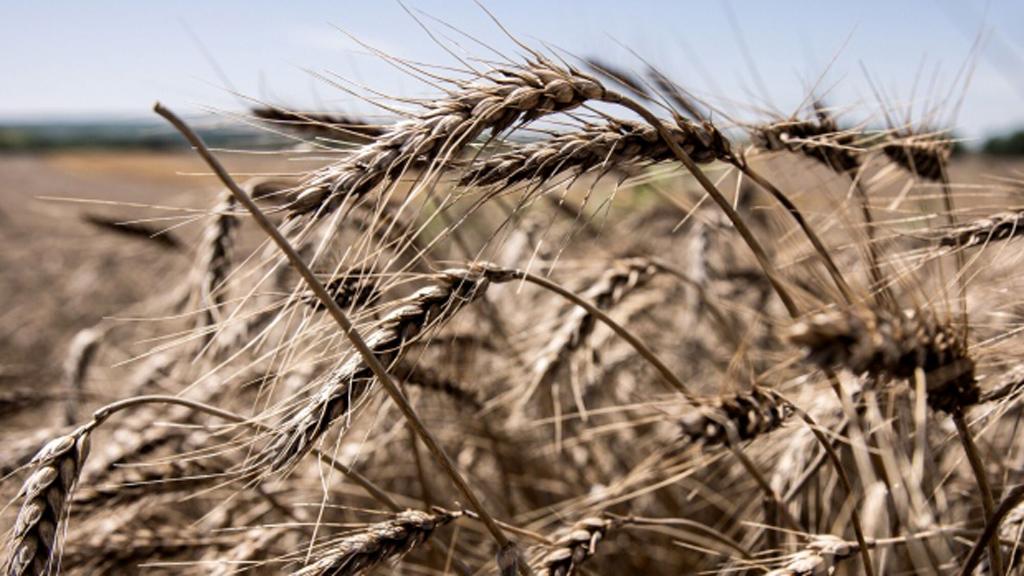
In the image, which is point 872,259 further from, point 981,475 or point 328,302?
point 328,302

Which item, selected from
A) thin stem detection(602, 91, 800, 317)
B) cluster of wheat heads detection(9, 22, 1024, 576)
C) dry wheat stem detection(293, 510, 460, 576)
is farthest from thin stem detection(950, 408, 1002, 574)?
dry wheat stem detection(293, 510, 460, 576)

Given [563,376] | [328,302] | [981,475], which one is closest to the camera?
[328,302]

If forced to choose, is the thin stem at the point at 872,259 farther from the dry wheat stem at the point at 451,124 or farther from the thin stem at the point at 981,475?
the dry wheat stem at the point at 451,124

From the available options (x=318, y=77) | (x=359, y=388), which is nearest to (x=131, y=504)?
(x=359, y=388)

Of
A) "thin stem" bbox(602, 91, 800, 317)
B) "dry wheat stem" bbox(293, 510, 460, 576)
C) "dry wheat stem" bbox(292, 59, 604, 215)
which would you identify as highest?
"dry wheat stem" bbox(292, 59, 604, 215)

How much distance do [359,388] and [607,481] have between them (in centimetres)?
150

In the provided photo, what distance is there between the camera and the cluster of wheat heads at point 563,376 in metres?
1.18

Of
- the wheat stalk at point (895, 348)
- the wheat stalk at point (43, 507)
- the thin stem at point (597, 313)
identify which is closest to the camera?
the wheat stalk at point (895, 348)

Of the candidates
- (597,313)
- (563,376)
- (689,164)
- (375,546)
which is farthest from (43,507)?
(563,376)

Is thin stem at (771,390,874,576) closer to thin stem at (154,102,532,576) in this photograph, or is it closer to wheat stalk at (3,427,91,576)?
thin stem at (154,102,532,576)

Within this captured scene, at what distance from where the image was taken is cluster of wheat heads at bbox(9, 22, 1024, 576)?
1176 millimetres

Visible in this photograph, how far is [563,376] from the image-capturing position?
9.19 feet

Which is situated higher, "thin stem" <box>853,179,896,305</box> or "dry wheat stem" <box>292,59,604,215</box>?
"dry wheat stem" <box>292,59,604,215</box>

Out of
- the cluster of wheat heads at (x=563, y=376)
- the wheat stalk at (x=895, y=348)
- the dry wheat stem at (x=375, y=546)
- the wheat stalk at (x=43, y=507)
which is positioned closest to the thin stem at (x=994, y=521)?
the cluster of wheat heads at (x=563, y=376)
